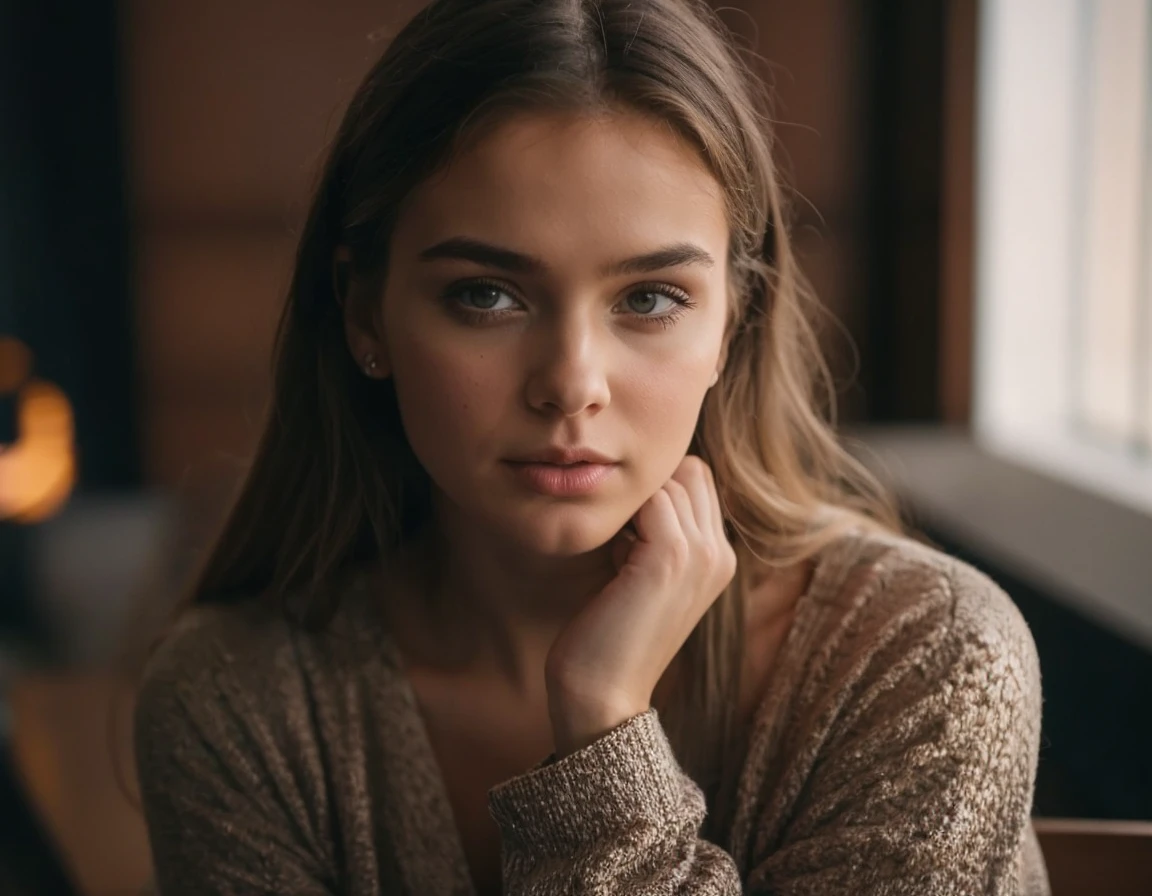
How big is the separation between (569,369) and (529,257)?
3.4 inches

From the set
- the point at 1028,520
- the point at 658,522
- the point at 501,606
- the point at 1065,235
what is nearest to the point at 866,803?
the point at 658,522

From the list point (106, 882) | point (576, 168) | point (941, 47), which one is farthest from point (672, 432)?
point (941, 47)

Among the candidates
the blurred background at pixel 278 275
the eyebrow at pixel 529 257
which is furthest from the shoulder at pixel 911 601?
the blurred background at pixel 278 275

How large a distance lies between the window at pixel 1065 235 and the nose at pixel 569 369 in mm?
1389

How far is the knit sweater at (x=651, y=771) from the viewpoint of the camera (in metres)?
1.04

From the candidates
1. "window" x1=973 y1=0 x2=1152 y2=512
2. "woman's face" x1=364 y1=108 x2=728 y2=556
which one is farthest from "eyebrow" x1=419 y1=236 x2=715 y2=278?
"window" x1=973 y1=0 x2=1152 y2=512

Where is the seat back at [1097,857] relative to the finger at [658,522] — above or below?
below

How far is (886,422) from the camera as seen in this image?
3.23 meters

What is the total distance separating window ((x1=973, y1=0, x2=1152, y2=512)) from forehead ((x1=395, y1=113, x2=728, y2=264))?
1.36m

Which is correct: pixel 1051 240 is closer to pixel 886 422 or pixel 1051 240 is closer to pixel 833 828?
pixel 886 422

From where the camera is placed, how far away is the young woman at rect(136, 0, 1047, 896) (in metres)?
1.04

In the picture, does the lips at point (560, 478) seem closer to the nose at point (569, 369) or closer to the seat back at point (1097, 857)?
the nose at point (569, 369)

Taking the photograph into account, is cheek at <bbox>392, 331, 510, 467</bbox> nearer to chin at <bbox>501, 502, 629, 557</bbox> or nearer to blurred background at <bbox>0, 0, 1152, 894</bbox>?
chin at <bbox>501, 502, 629, 557</bbox>

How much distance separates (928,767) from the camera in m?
1.05
